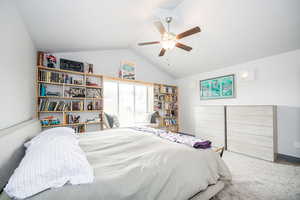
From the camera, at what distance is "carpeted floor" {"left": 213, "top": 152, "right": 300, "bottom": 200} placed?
5.05 feet

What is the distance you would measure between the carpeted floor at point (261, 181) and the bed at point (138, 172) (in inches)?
12.8

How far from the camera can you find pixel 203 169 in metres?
1.32

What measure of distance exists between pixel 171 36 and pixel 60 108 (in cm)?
287

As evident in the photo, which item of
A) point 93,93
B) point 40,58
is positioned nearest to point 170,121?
point 93,93

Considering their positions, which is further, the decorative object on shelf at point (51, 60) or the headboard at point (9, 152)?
the decorative object on shelf at point (51, 60)

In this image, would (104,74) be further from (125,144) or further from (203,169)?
(203,169)

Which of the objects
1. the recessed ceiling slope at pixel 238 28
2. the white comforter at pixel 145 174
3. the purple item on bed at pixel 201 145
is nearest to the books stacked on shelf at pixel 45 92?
the white comforter at pixel 145 174

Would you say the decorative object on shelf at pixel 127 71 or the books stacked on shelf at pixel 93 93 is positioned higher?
the decorative object on shelf at pixel 127 71

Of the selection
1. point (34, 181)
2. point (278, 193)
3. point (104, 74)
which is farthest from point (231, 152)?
point (104, 74)

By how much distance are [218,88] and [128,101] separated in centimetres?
291

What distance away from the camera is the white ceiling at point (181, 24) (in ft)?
6.27

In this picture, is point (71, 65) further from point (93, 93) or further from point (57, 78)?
point (93, 93)

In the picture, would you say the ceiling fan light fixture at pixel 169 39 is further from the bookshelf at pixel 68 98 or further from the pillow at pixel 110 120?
the pillow at pixel 110 120

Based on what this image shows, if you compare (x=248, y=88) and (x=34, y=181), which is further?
(x=248, y=88)
